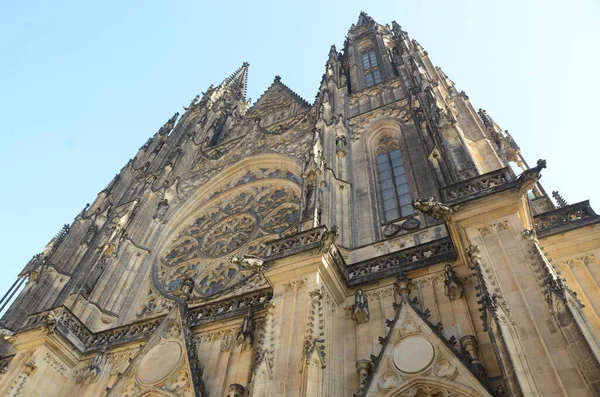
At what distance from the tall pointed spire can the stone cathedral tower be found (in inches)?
514

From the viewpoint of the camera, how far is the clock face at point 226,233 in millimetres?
12617

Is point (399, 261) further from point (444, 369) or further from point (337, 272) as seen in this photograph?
point (444, 369)

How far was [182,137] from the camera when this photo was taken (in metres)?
22.1

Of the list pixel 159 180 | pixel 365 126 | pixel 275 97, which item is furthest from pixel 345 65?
pixel 159 180

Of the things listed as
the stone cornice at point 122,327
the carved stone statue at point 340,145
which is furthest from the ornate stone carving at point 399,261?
the carved stone statue at point 340,145

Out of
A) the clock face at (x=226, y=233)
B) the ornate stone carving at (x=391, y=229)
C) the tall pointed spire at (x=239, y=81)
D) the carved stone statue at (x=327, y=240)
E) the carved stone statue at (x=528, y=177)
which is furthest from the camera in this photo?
the tall pointed spire at (x=239, y=81)

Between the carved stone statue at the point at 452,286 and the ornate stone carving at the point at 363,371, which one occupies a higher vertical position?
the carved stone statue at the point at 452,286

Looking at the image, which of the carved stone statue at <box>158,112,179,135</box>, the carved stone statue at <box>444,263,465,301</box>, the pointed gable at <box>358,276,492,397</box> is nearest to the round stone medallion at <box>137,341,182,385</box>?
the pointed gable at <box>358,276,492,397</box>

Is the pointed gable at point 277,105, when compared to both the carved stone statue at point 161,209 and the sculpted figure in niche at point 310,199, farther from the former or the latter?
the sculpted figure in niche at point 310,199

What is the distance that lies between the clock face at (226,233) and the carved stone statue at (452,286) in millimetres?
5372

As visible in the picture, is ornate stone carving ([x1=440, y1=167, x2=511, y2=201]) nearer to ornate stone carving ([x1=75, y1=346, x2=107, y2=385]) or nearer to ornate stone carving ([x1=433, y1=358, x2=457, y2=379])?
ornate stone carving ([x1=433, y1=358, x2=457, y2=379])

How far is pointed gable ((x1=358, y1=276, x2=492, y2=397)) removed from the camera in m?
6.22

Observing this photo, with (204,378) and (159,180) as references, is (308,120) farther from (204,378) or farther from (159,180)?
(204,378)

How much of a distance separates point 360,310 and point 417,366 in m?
1.52
